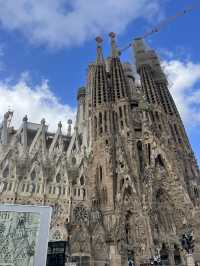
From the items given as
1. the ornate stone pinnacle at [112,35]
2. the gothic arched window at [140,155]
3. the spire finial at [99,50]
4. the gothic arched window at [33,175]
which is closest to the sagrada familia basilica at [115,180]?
the gothic arched window at [33,175]

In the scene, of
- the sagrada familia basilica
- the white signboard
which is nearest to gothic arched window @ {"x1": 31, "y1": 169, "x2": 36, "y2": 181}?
the sagrada familia basilica

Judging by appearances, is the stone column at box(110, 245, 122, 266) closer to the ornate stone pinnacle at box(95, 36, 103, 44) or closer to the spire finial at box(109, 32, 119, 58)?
the spire finial at box(109, 32, 119, 58)

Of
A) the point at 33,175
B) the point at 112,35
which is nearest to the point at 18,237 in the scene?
the point at 33,175

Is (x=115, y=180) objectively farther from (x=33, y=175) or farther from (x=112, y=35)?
(x=112, y=35)

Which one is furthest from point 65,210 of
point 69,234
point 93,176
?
point 93,176

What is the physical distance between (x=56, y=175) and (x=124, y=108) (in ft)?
44.3

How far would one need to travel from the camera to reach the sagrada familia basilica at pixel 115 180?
23.9m

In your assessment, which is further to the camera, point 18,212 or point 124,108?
point 124,108

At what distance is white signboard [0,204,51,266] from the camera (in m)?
14.1

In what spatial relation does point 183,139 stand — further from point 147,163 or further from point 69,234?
point 69,234

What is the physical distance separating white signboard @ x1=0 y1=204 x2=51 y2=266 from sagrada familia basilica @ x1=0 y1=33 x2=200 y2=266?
22.9ft

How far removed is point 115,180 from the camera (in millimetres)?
28750

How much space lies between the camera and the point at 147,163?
29172 mm

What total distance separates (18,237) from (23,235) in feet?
0.98
